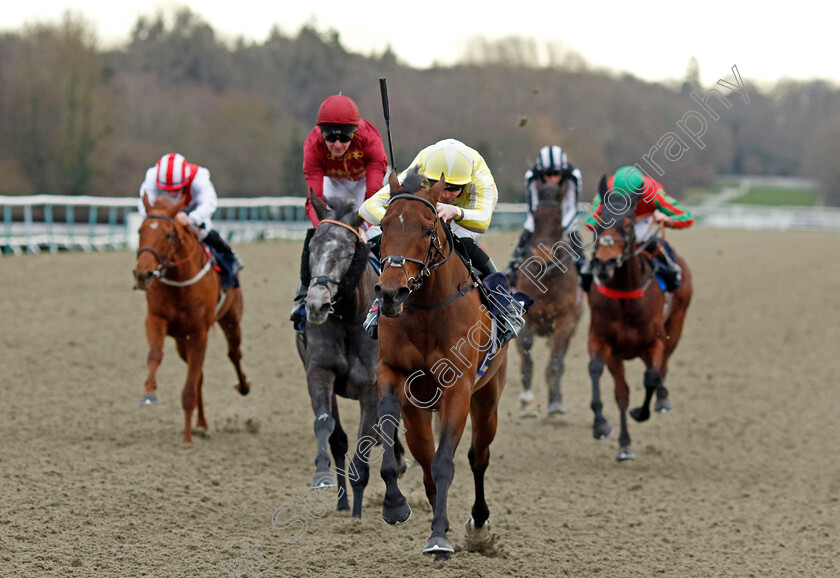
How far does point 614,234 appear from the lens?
7.43 m

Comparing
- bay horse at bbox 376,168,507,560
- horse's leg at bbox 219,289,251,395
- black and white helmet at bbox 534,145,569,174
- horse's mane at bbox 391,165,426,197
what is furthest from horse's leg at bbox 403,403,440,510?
black and white helmet at bbox 534,145,569,174

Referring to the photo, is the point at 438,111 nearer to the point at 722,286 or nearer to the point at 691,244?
the point at 722,286

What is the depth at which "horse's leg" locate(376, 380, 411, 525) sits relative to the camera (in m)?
4.41

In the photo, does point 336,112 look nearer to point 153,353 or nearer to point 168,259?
point 168,259

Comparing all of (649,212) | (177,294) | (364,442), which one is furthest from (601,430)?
(177,294)

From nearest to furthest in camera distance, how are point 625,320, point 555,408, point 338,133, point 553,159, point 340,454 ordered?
1. point 338,133
2. point 340,454
3. point 625,320
4. point 553,159
5. point 555,408

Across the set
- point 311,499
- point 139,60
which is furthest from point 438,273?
point 139,60

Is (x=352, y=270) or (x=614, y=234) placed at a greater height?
(x=614, y=234)

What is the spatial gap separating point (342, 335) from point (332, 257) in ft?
1.94

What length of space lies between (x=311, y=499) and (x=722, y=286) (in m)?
15.0

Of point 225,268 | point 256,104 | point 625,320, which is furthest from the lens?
point 256,104

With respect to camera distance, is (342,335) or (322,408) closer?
(322,408)

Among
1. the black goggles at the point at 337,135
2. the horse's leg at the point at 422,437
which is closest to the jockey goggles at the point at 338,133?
the black goggles at the point at 337,135

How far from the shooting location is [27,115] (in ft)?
92.7
